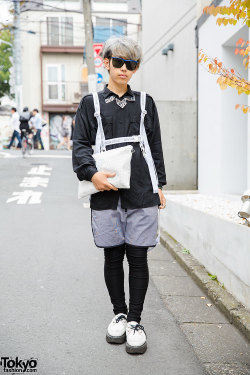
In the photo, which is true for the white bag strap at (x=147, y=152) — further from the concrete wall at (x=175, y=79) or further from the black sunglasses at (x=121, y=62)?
the concrete wall at (x=175, y=79)

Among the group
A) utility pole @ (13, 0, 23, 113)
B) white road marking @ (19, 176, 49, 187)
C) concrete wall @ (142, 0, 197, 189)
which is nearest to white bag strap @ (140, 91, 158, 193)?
concrete wall @ (142, 0, 197, 189)

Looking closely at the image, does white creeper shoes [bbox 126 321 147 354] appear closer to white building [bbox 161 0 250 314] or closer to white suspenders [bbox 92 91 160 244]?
white suspenders [bbox 92 91 160 244]

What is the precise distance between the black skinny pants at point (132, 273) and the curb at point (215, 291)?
789 millimetres

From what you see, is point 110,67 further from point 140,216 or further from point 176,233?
point 176,233

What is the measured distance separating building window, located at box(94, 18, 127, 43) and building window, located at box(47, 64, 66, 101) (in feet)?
10.6

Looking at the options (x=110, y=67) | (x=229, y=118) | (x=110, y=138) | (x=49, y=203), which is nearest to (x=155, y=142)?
(x=110, y=138)

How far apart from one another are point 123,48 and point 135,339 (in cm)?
179

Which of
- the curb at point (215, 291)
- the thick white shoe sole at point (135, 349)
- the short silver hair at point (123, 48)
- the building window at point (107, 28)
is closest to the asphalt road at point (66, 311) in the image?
the thick white shoe sole at point (135, 349)

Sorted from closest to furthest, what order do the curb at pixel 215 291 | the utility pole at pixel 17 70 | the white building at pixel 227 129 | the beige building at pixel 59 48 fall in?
the curb at pixel 215 291 < the white building at pixel 227 129 < the utility pole at pixel 17 70 < the beige building at pixel 59 48

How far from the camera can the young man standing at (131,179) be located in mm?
2871

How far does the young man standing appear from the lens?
9.42 feet

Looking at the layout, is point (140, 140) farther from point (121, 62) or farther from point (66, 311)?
point (66, 311)

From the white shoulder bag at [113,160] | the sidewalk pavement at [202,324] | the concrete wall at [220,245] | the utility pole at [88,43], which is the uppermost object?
the utility pole at [88,43]

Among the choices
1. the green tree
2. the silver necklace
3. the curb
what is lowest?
the curb
